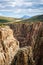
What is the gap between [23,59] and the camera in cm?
4916

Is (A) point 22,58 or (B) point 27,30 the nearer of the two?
(A) point 22,58

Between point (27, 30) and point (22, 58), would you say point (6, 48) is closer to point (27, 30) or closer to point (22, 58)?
point (22, 58)

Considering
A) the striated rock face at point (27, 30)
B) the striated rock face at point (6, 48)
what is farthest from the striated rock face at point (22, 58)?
the striated rock face at point (27, 30)

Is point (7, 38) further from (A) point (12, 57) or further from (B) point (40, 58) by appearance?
(B) point (40, 58)

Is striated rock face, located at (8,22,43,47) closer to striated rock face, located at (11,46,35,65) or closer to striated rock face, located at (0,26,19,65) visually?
striated rock face, located at (11,46,35,65)

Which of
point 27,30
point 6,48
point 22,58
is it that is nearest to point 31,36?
point 27,30

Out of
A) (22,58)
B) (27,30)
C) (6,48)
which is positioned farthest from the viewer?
(27,30)

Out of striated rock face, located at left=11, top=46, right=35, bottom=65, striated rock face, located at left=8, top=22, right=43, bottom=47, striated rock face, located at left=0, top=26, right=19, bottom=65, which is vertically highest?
striated rock face, located at left=0, top=26, right=19, bottom=65

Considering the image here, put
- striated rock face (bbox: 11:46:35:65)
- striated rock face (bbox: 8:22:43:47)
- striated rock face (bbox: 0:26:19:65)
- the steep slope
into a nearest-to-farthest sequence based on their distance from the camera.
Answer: striated rock face (bbox: 0:26:19:65)
striated rock face (bbox: 11:46:35:65)
the steep slope
striated rock face (bbox: 8:22:43:47)

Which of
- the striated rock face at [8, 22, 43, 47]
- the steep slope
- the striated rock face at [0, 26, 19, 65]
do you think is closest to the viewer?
the striated rock face at [0, 26, 19, 65]

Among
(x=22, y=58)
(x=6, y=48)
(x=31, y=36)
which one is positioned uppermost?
(x=6, y=48)

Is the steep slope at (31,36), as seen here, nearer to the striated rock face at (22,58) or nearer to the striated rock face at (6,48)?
the striated rock face at (22,58)

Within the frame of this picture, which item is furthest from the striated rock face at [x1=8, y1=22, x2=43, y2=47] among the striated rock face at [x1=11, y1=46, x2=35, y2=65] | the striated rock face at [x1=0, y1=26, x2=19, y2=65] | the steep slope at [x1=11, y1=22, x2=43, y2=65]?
the striated rock face at [x1=0, y1=26, x2=19, y2=65]

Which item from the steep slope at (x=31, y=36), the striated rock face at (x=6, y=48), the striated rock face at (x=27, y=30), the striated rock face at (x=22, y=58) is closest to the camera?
the striated rock face at (x=6, y=48)
